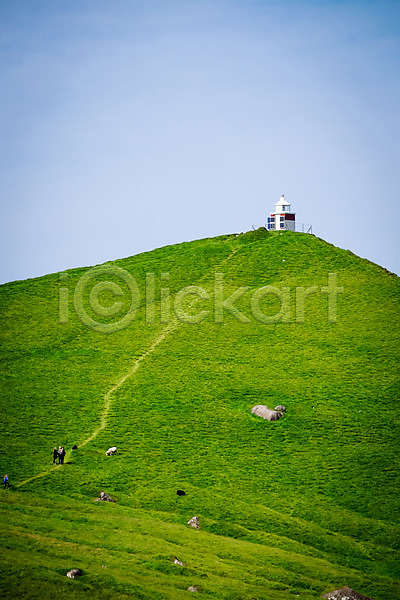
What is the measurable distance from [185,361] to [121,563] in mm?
36011

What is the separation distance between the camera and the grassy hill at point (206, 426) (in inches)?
1447

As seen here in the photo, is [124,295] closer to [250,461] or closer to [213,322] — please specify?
[213,322]

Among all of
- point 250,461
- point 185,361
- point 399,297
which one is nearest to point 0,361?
point 185,361

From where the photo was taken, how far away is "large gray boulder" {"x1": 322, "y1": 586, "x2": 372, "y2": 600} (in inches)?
1378

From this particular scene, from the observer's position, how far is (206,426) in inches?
2270

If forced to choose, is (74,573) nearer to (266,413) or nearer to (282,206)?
(266,413)

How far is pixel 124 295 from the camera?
286 feet

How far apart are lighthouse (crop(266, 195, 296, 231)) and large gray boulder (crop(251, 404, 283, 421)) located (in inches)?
2165

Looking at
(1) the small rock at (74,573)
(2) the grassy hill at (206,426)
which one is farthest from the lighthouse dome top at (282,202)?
(1) the small rock at (74,573)

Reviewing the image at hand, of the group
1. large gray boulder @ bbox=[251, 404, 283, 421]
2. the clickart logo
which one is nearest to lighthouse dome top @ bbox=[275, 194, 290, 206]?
the clickart logo

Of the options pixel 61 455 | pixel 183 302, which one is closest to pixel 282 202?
pixel 183 302

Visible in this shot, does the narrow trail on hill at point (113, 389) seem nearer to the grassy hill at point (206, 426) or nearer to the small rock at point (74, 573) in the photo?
the grassy hill at point (206, 426)

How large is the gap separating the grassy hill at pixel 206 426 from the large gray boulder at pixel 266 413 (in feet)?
2.07

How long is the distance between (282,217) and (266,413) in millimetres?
58208
